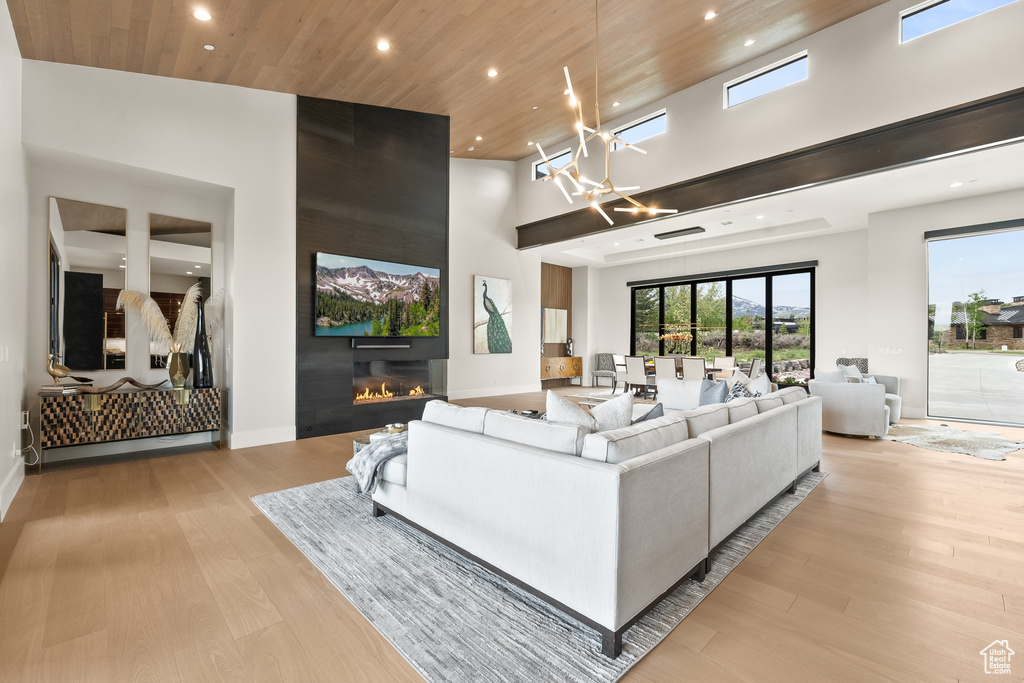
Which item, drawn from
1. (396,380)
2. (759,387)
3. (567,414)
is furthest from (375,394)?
Result: (759,387)

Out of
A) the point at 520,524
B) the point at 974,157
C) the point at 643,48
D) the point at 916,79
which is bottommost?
the point at 520,524

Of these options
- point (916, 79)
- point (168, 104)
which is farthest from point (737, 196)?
point (168, 104)

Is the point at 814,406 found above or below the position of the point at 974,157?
below

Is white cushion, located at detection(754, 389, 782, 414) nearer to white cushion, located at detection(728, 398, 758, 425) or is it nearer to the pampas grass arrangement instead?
white cushion, located at detection(728, 398, 758, 425)

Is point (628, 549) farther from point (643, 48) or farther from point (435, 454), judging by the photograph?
point (643, 48)

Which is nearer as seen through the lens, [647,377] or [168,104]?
[168,104]

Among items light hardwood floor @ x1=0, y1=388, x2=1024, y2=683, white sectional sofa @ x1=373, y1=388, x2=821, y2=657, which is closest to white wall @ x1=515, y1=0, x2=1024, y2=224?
light hardwood floor @ x1=0, y1=388, x2=1024, y2=683

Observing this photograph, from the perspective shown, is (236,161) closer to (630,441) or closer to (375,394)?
(375,394)

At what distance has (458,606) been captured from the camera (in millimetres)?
2059

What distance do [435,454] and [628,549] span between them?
1183 millimetres

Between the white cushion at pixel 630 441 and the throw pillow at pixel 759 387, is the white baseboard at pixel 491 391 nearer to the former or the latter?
the throw pillow at pixel 759 387

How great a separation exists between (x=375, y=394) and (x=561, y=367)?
19.8 feet

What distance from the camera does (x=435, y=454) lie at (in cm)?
255

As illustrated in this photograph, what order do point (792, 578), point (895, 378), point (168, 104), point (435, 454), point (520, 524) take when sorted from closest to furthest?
point (520, 524), point (792, 578), point (435, 454), point (168, 104), point (895, 378)
